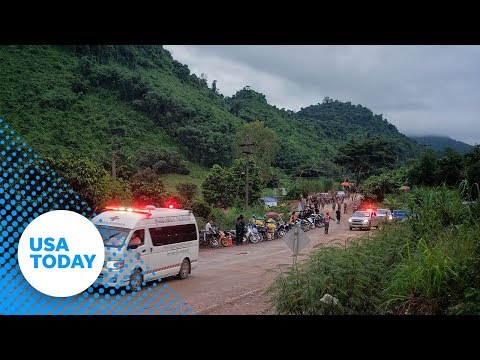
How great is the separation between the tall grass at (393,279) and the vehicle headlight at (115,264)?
6.03 ft

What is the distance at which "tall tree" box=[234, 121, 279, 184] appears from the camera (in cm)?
872

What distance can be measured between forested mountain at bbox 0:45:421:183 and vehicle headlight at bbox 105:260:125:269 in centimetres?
151

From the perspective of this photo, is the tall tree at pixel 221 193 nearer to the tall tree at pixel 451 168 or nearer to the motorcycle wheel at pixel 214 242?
the motorcycle wheel at pixel 214 242

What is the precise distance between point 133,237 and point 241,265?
364cm

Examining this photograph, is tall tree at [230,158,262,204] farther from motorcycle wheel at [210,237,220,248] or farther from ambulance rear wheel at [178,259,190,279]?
ambulance rear wheel at [178,259,190,279]

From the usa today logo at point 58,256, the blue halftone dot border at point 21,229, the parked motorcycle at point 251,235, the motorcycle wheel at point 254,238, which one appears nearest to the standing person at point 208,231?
the parked motorcycle at point 251,235

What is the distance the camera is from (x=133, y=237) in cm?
600

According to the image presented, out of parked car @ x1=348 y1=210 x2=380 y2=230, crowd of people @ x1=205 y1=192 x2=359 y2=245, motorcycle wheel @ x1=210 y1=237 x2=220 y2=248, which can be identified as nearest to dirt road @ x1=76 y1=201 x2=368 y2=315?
motorcycle wheel @ x1=210 y1=237 x2=220 y2=248

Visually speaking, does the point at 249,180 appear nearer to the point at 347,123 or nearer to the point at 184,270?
the point at 347,123

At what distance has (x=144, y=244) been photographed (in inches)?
245

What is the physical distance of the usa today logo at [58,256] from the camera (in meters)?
3.72
